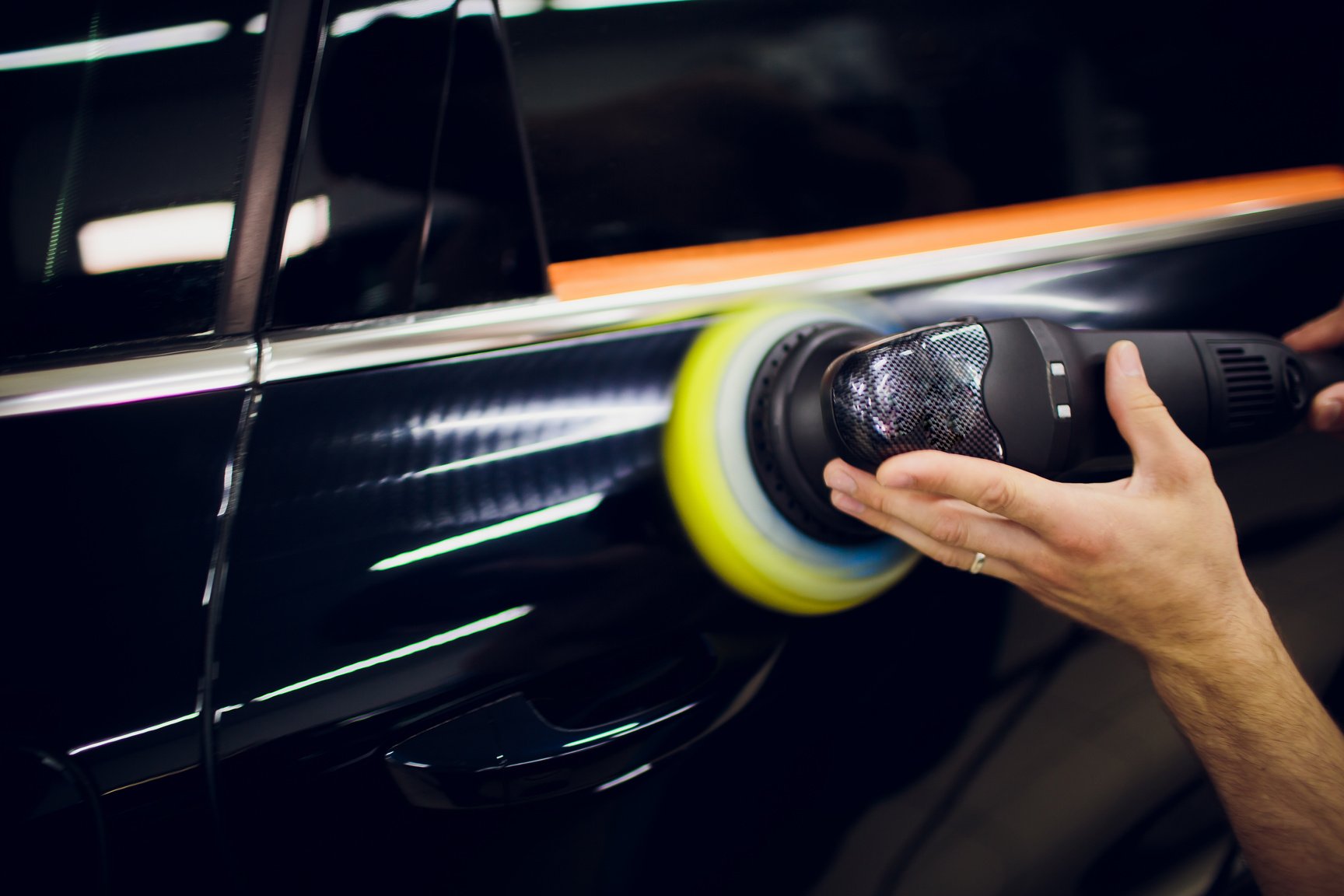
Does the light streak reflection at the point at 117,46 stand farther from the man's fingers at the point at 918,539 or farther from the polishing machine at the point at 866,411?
the man's fingers at the point at 918,539

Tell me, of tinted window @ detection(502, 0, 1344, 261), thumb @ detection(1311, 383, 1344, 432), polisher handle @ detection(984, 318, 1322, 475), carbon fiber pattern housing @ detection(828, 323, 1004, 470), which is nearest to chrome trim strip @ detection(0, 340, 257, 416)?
tinted window @ detection(502, 0, 1344, 261)

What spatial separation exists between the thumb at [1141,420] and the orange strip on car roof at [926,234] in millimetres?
357

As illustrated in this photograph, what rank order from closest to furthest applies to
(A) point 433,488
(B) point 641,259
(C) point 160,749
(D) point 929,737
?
1. (C) point 160,749
2. (A) point 433,488
3. (D) point 929,737
4. (B) point 641,259

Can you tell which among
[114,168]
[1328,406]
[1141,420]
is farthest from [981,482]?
[114,168]

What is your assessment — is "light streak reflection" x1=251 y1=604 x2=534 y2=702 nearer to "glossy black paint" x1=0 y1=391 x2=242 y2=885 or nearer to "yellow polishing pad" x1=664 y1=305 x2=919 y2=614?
"glossy black paint" x1=0 y1=391 x2=242 y2=885

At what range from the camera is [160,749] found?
63 cm

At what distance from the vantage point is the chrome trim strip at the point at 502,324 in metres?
0.72

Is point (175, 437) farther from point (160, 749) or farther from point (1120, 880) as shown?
point (1120, 880)

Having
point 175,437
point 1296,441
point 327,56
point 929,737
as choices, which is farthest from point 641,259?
point 1296,441

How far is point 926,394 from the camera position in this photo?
0.70 metres

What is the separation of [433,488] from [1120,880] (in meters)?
1.12

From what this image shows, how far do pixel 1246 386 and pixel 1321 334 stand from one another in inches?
15.8

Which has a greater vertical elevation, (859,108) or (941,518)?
(859,108)

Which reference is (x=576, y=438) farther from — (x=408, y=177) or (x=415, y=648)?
(x=408, y=177)
